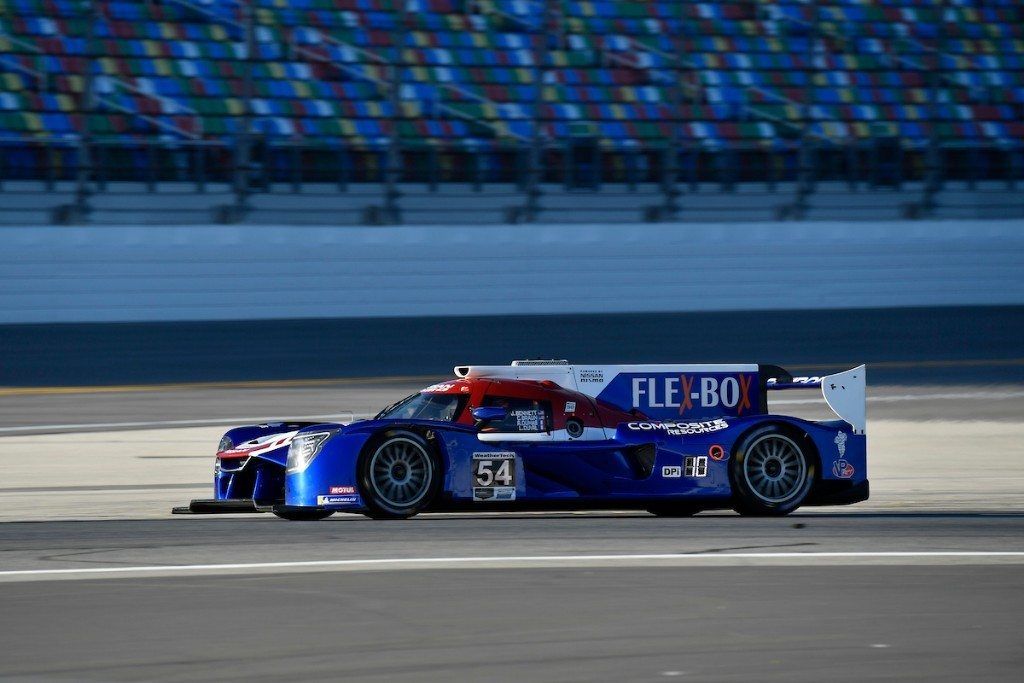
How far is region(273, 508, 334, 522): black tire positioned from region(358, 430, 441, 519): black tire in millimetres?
247

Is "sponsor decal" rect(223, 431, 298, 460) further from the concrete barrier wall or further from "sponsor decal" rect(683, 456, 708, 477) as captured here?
the concrete barrier wall

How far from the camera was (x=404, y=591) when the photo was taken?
19.9ft

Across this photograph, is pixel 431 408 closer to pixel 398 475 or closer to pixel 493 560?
pixel 398 475

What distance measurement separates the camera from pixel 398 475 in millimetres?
8047

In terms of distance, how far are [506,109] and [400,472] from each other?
18973mm

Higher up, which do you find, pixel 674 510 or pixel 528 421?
pixel 528 421

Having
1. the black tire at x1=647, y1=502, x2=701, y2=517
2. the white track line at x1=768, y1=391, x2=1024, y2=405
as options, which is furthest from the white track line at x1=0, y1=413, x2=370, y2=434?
the black tire at x1=647, y1=502, x2=701, y2=517

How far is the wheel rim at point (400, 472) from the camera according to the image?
798 cm

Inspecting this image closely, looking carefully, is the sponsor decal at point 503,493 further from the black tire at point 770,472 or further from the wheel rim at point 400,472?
the black tire at point 770,472

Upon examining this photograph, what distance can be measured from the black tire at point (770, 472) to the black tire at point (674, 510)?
334mm

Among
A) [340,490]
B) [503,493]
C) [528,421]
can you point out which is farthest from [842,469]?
[340,490]

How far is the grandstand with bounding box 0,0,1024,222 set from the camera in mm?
23000

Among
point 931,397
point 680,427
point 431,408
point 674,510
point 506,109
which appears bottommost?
point 674,510

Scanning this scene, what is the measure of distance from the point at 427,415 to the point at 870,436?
6.09m
